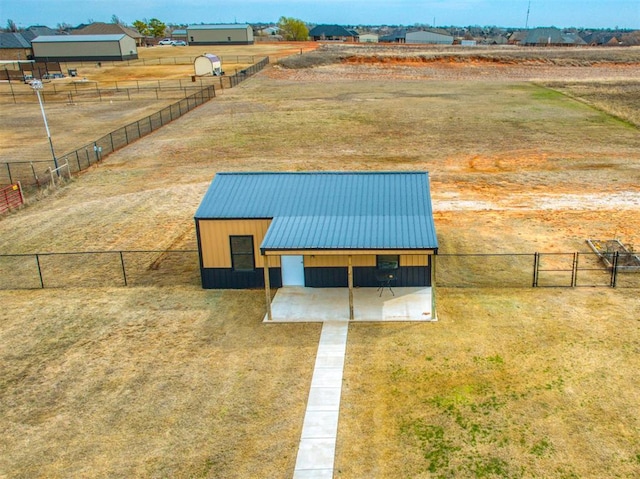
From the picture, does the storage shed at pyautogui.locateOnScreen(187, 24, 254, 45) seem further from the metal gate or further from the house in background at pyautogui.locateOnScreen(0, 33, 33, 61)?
the metal gate

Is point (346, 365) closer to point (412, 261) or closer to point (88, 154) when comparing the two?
point (412, 261)

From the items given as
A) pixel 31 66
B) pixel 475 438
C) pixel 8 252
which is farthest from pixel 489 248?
pixel 31 66

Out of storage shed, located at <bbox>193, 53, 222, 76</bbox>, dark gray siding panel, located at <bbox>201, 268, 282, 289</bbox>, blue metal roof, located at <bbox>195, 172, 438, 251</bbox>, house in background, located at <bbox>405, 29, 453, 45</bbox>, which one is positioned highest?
house in background, located at <bbox>405, 29, 453, 45</bbox>

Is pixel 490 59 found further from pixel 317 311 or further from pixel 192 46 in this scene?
pixel 317 311

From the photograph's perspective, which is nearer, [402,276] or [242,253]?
[402,276]

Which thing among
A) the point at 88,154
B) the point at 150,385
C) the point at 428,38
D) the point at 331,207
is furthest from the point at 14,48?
the point at 428,38

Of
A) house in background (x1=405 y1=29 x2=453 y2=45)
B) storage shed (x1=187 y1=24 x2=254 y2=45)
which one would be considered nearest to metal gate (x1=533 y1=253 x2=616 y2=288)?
storage shed (x1=187 y1=24 x2=254 y2=45)
